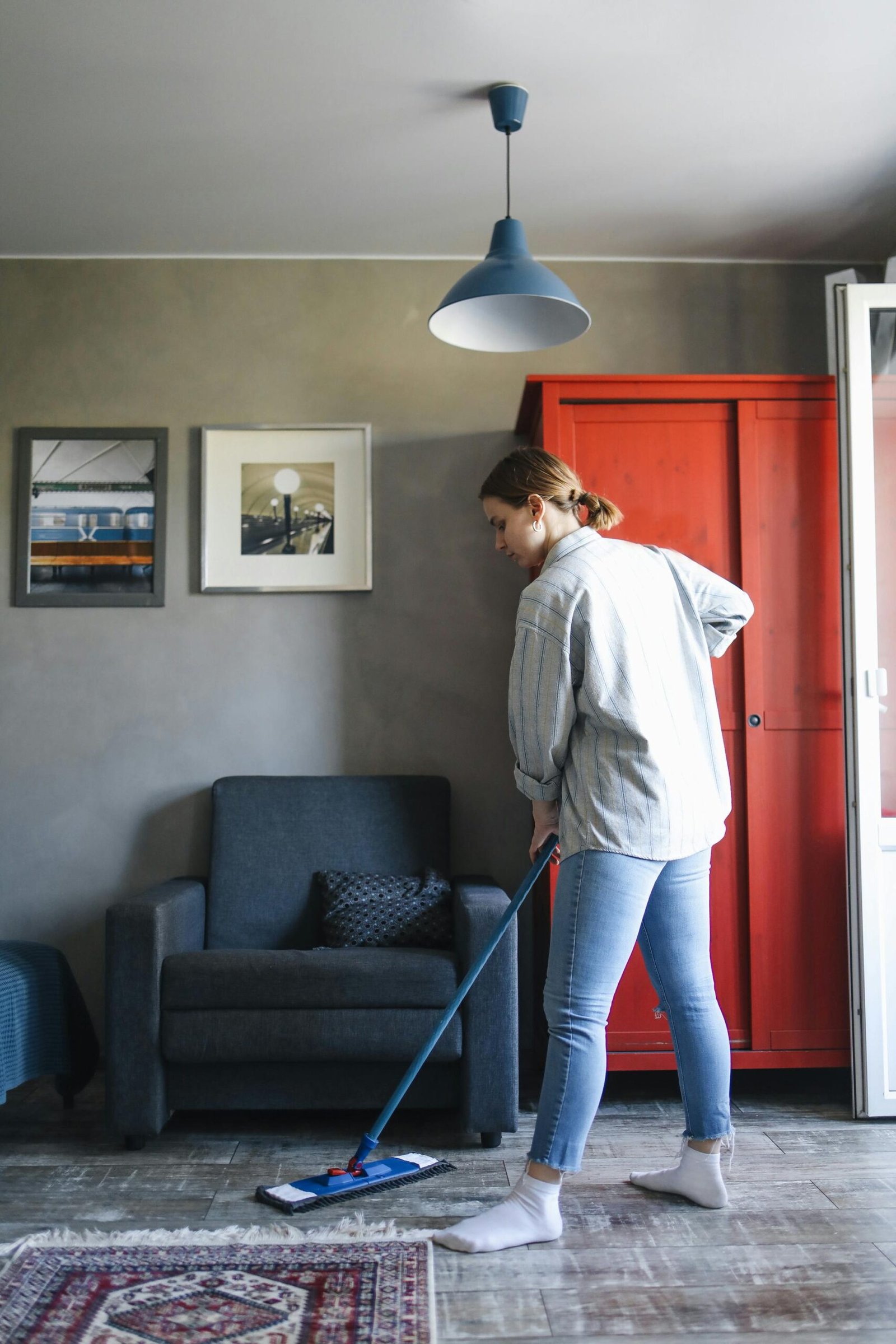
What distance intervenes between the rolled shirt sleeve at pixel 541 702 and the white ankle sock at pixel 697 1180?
0.84m

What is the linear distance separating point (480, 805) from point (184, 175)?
2.05 metres

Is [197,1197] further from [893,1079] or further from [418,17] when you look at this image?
[418,17]

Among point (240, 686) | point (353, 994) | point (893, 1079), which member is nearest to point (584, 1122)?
point (353, 994)

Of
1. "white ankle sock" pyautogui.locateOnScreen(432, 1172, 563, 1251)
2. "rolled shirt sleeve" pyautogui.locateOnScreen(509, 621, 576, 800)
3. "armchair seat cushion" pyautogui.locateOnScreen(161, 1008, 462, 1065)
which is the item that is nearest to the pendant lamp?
"rolled shirt sleeve" pyautogui.locateOnScreen(509, 621, 576, 800)

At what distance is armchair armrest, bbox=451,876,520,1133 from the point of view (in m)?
2.48

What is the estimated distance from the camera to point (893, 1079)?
8.82 ft

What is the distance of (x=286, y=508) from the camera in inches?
135

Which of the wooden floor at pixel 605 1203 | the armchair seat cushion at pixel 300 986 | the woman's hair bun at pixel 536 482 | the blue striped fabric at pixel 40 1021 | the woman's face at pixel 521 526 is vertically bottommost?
the wooden floor at pixel 605 1203

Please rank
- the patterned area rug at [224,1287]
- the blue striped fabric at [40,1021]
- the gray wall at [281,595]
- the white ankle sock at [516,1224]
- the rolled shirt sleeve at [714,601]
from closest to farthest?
the patterned area rug at [224,1287], the white ankle sock at [516,1224], the rolled shirt sleeve at [714,601], the blue striped fabric at [40,1021], the gray wall at [281,595]

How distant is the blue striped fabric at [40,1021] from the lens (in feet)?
8.55

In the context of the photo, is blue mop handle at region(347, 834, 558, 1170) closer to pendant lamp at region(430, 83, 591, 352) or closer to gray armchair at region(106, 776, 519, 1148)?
gray armchair at region(106, 776, 519, 1148)

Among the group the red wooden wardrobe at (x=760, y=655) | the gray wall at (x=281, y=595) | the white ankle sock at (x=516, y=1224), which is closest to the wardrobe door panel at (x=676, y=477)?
the red wooden wardrobe at (x=760, y=655)

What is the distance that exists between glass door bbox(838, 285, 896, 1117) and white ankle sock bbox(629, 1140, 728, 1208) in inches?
29.1

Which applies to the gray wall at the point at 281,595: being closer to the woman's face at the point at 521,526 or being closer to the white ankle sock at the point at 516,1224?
the woman's face at the point at 521,526
